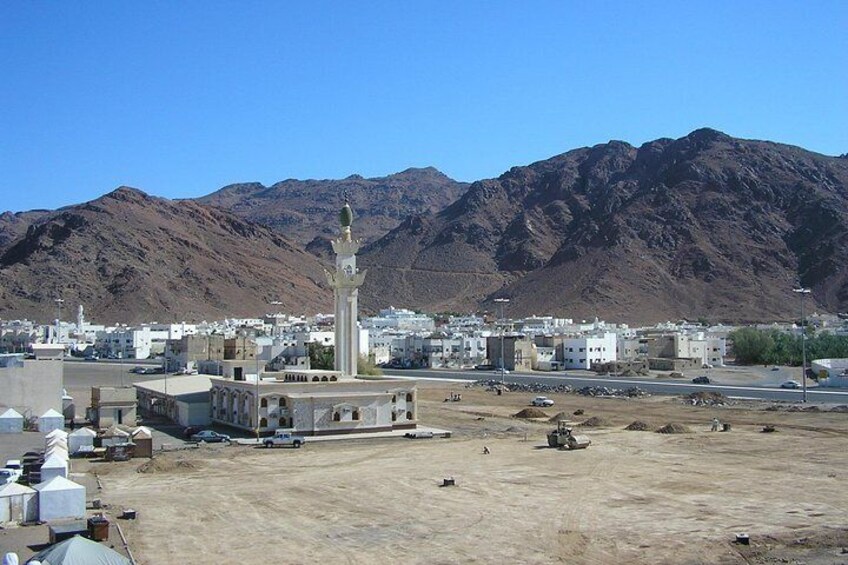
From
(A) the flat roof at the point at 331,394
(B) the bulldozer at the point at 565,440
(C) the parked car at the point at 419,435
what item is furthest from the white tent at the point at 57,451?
(B) the bulldozer at the point at 565,440

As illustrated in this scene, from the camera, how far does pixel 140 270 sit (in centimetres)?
15362

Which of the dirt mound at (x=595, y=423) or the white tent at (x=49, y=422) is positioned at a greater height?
the white tent at (x=49, y=422)

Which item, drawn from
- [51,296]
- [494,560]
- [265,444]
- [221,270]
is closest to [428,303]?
[221,270]

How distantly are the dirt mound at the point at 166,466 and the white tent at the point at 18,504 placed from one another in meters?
8.38

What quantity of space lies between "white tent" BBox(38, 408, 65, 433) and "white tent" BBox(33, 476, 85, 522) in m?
16.6

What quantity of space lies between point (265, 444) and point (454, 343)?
201 ft

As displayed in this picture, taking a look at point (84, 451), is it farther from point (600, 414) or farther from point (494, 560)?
point (600, 414)

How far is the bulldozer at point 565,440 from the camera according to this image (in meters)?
36.2

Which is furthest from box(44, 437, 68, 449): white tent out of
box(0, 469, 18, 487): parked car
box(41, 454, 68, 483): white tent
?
box(41, 454, 68, 483): white tent

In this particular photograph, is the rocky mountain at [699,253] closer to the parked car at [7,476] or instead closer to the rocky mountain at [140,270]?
the rocky mountain at [140,270]

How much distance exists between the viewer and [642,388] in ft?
218

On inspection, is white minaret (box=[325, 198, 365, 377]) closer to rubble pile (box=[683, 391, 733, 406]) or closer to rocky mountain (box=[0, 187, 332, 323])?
rubble pile (box=[683, 391, 733, 406])

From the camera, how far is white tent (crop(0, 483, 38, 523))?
2206 cm

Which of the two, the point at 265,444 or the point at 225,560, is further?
the point at 265,444
